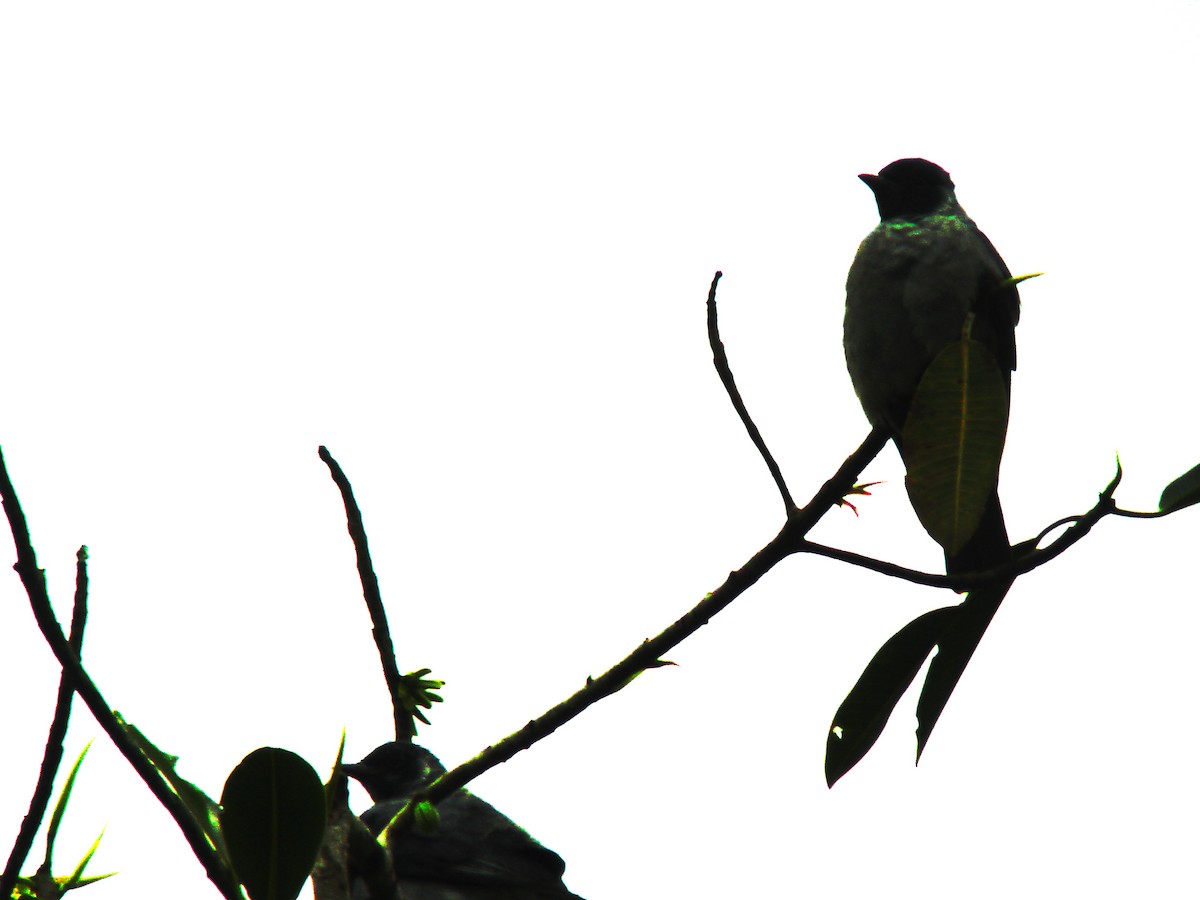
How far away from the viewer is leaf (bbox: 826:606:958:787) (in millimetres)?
2266

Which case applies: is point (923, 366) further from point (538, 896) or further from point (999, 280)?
point (538, 896)

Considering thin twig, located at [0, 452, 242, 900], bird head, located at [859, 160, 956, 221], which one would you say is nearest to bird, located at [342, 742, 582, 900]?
bird head, located at [859, 160, 956, 221]

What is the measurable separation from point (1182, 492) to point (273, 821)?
4.87 feet

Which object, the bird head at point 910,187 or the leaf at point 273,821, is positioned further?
the bird head at point 910,187

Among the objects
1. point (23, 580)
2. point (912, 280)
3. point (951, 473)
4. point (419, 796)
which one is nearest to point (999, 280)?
point (912, 280)

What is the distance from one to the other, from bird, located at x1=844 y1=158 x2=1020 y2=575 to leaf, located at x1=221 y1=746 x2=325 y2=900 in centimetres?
248

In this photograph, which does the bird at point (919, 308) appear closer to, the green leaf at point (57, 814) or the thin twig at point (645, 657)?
the thin twig at point (645, 657)

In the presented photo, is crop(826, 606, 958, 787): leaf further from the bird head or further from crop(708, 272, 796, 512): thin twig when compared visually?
the bird head

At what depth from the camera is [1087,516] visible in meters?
1.96

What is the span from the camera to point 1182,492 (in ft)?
6.67

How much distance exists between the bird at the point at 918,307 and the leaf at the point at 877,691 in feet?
4.59

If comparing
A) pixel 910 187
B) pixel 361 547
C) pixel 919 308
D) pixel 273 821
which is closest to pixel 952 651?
pixel 361 547

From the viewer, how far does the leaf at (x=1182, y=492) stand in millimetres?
2025

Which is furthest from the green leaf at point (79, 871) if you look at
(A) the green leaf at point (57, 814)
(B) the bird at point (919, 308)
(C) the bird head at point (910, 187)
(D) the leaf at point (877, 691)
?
(C) the bird head at point (910, 187)
